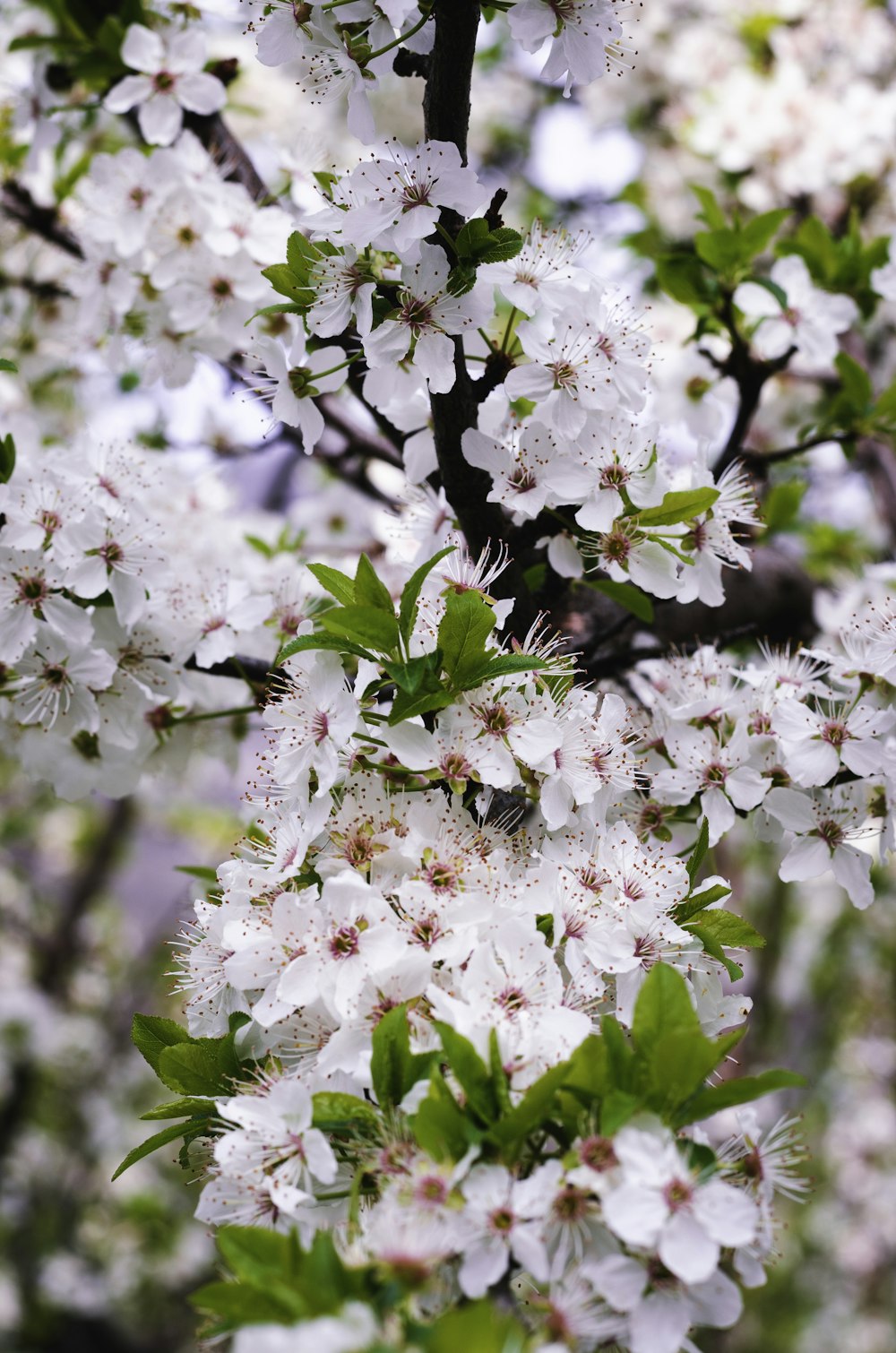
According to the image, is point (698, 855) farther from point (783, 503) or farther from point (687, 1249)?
point (783, 503)

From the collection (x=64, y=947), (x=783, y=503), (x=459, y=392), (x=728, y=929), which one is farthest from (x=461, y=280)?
(x=64, y=947)

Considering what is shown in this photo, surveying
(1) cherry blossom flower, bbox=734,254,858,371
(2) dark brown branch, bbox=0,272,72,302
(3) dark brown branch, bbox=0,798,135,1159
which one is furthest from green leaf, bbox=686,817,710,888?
(3) dark brown branch, bbox=0,798,135,1159

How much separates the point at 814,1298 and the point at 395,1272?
8.21 meters

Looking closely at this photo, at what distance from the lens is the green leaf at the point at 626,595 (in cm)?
174

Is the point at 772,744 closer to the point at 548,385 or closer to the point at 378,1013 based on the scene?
the point at 548,385

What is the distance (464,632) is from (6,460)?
101 cm


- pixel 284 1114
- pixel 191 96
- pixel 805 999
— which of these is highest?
pixel 191 96

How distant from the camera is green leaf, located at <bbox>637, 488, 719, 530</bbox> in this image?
1.67 m

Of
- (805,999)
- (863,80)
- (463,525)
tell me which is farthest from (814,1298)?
(463,525)

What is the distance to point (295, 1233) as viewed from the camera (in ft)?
3.39

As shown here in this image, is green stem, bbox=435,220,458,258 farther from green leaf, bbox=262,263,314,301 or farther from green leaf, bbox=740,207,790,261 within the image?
green leaf, bbox=740,207,790,261

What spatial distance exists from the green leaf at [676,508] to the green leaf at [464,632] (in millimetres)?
375

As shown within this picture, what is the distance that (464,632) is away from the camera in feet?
4.61

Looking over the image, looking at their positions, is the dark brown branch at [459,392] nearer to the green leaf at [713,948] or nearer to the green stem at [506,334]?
the green stem at [506,334]
